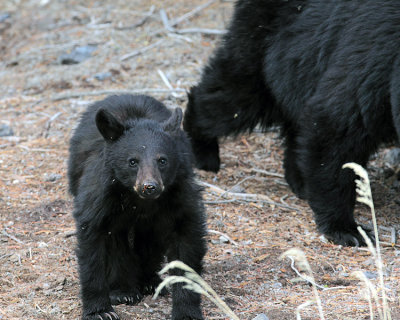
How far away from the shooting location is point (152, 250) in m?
4.73

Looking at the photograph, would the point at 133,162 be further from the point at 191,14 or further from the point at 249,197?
the point at 191,14

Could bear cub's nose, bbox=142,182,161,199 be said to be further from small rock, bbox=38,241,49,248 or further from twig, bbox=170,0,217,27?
twig, bbox=170,0,217,27

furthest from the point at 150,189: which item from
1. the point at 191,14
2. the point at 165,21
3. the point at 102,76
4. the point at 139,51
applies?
the point at 191,14

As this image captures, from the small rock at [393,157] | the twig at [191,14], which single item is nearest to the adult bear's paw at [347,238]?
the small rock at [393,157]

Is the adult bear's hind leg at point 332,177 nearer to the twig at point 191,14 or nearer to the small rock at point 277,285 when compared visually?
the small rock at point 277,285

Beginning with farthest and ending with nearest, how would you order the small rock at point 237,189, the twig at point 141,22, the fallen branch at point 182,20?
the twig at point 141,22, the fallen branch at point 182,20, the small rock at point 237,189

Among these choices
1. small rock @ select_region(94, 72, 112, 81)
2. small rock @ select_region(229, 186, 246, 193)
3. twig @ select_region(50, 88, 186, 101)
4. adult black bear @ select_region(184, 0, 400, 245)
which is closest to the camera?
adult black bear @ select_region(184, 0, 400, 245)

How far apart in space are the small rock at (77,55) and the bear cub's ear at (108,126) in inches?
206

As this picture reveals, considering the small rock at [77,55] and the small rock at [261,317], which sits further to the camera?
the small rock at [77,55]

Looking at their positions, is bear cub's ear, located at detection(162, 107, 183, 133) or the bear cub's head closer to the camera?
the bear cub's head

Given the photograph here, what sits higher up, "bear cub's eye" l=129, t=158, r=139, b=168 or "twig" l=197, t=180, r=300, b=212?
"bear cub's eye" l=129, t=158, r=139, b=168

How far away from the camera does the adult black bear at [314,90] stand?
547cm

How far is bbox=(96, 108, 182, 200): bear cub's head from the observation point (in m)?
4.03

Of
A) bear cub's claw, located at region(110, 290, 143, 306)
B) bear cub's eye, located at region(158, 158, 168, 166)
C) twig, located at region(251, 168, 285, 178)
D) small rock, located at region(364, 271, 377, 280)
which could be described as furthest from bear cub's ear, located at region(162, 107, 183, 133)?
twig, located at region(251, 168, 285, 178)
